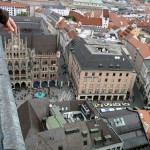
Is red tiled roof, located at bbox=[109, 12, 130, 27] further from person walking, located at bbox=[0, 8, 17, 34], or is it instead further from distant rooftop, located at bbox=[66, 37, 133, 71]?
person walking, located at bbox=[0, 8, 17, 34]

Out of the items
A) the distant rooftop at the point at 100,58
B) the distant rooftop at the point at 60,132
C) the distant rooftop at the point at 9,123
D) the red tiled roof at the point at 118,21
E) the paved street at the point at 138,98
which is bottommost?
the paved street at the point at 138,98

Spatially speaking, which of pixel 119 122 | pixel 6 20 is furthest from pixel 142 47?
pixel 6 20

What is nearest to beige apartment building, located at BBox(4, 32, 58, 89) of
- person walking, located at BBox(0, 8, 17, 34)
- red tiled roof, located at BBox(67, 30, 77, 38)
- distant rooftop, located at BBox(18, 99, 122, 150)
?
red tiled roof, located at BBox(67, 30, 77, 38)

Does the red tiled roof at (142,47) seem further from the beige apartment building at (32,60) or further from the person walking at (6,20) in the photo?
the person walking at (6,20)

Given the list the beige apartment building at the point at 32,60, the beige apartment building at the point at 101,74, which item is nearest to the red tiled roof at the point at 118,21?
the beige apartment building at the point at 101,74

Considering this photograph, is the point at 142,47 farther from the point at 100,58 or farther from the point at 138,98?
the point at 100,58

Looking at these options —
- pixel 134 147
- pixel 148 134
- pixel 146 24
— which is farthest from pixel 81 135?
pixel 146 24
